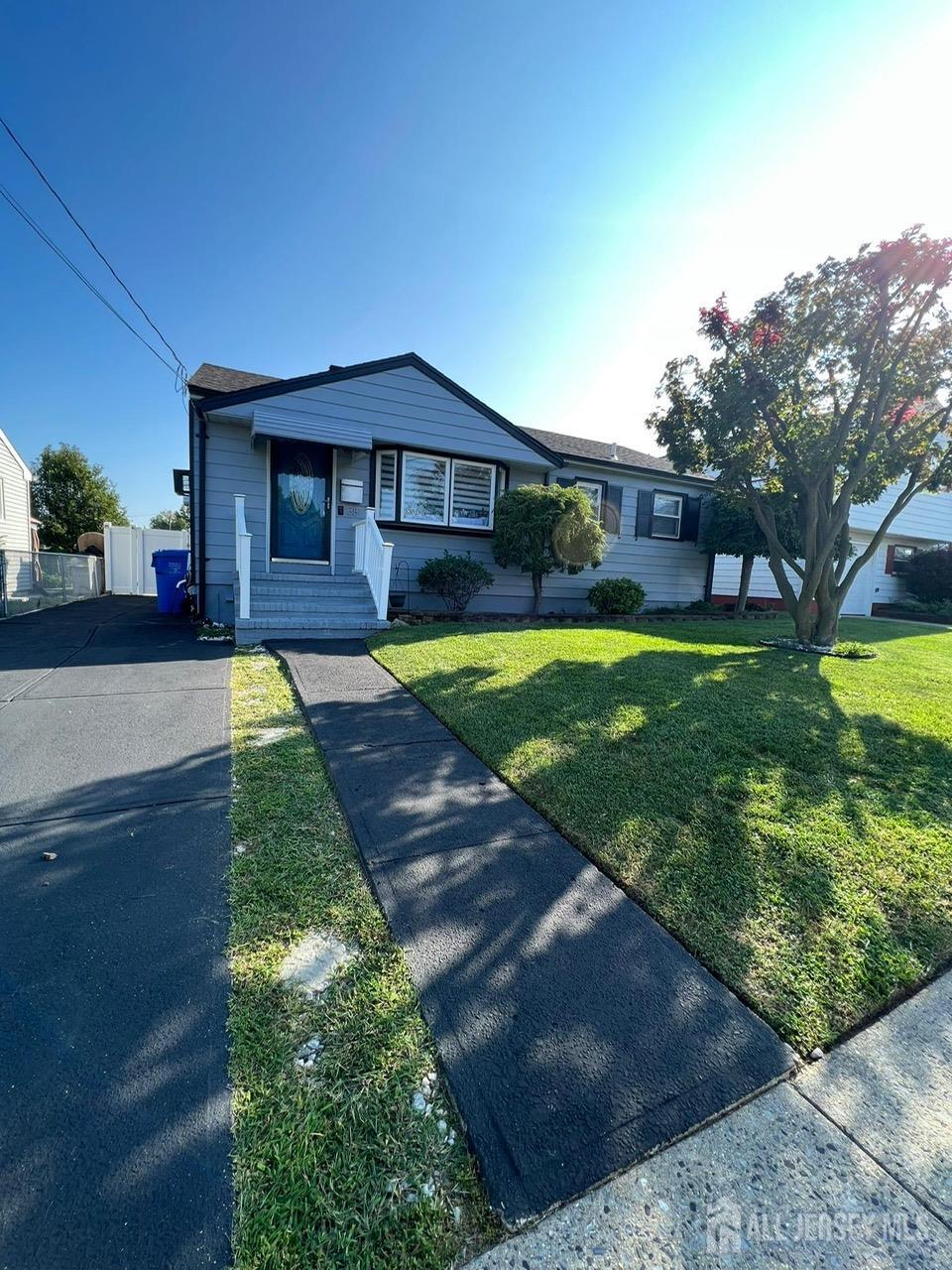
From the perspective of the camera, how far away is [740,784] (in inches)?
115

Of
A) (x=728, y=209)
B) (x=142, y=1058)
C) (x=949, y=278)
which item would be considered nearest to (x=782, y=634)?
(x=949, y=278)

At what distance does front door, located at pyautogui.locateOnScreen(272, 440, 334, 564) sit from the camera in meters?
8.38

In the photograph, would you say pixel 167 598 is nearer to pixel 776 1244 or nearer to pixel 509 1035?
pixel 509 1035

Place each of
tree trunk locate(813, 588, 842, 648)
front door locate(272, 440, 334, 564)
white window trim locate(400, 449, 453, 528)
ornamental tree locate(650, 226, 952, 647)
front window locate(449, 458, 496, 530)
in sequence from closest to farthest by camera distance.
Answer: ornamental tree locate(650, 226, 952, 647) → tree trunk locate(813, 588, 842, 648) → front door locate(272, 440, 334, 564) → white window trim locate(400, 449, 453, 528) → front window locate(449, 458, 496, 530)

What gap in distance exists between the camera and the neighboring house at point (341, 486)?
754 cm

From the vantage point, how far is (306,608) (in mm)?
7332

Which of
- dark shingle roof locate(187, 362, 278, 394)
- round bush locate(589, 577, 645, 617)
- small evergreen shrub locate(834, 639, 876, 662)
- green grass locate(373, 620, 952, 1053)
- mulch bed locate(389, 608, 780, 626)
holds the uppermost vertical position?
dark shingle roof locate(187, 362, 278, 394)

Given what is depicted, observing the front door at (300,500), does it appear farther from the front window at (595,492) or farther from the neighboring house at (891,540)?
the neighboring house at (891,540)

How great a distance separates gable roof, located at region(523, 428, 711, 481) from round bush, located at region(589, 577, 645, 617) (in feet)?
7.91

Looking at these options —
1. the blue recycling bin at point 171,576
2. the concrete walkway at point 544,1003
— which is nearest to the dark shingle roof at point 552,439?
the blue recycling bin at point 171,576

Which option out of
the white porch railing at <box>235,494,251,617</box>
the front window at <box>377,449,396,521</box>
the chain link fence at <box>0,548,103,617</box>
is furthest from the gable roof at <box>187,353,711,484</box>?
the chain link fence at <box>0,548,103,617</box>

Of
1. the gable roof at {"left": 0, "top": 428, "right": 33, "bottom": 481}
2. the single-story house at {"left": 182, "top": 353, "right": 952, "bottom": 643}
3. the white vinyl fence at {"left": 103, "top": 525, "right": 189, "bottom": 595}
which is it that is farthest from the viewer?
the white vinyl fence at {"left": 103, "top": 525, "right": 189, "bottom": 595}

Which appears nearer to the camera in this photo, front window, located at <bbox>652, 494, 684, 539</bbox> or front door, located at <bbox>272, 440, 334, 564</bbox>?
front door, located at <bbox>272, 440, 334, 564</bbox>

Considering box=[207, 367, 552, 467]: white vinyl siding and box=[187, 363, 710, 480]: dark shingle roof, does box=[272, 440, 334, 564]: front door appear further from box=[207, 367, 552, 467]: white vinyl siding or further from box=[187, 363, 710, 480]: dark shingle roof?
box=[187, 363, 710, 480]: dark shingle roof
